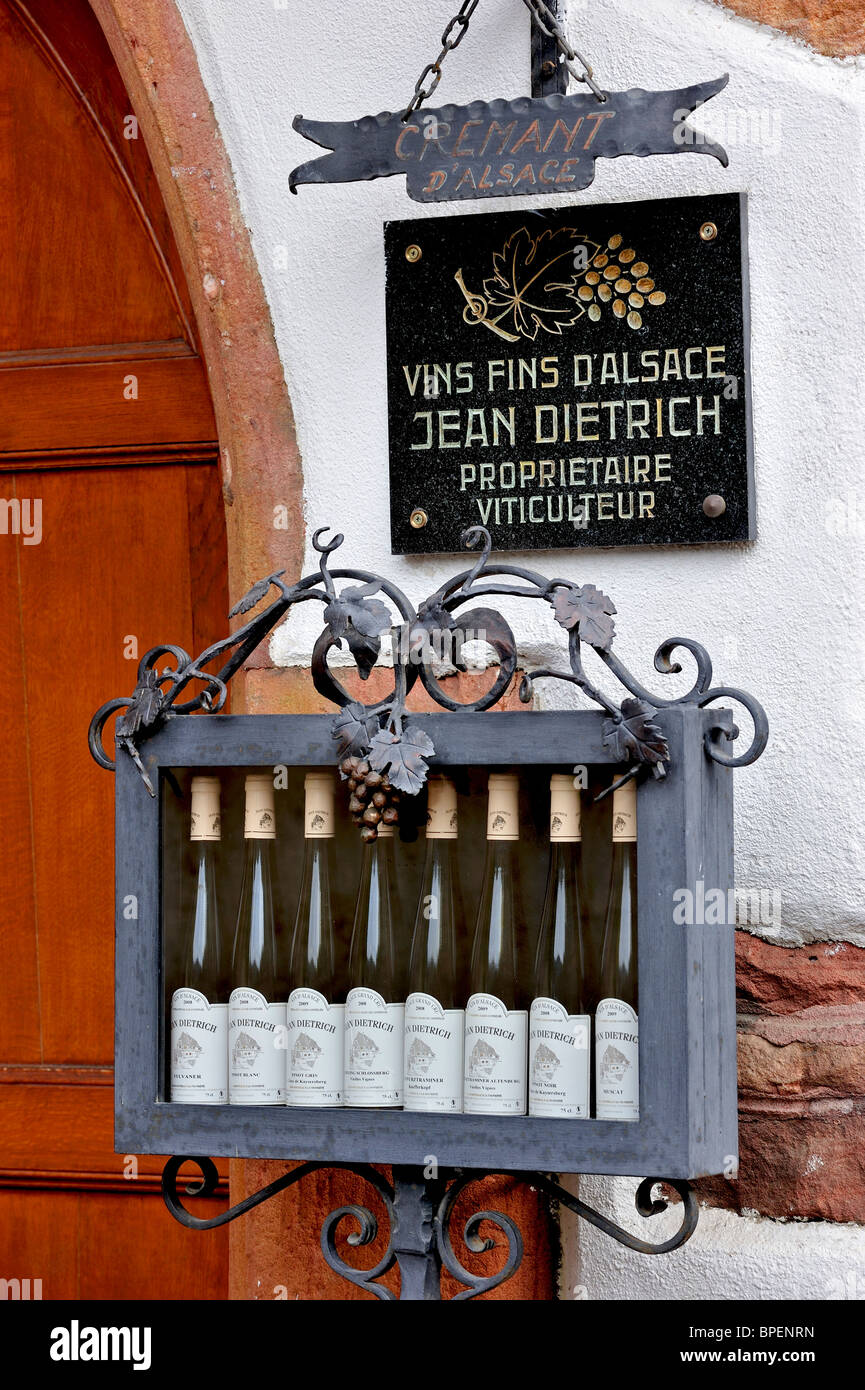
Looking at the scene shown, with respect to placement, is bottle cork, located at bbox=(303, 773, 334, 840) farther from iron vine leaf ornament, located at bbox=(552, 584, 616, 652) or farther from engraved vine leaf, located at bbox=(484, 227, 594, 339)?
engraved vine leaf, located at bbox=(484, 227, 594, 339)

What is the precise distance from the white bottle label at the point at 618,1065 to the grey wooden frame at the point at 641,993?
3 centimetres

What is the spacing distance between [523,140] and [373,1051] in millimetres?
771

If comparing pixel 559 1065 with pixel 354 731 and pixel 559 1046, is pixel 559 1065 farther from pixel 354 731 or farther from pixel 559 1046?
pixel 354 731

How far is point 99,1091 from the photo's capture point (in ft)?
5.78

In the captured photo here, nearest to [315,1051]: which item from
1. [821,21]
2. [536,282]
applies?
[536,282]

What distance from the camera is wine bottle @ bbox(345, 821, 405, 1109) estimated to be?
4.03 feet

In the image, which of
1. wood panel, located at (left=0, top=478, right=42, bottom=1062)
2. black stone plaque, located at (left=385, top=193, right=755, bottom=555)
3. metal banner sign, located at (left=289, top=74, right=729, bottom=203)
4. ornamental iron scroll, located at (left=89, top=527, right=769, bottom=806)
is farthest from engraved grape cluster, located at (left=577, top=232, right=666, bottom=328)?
wood panel, located at (left=0, top=478, right=42, bottom=1062)

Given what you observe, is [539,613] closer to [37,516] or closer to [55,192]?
[37,516]

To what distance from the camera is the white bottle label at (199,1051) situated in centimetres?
128

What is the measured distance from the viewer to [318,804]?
1.27 meters

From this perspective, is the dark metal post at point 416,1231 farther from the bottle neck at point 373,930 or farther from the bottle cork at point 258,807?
the bottle cork at point 258,807

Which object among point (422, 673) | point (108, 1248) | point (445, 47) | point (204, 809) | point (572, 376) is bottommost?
point (108, 1248)

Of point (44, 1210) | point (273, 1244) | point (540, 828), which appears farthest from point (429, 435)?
point (44, 1210)
